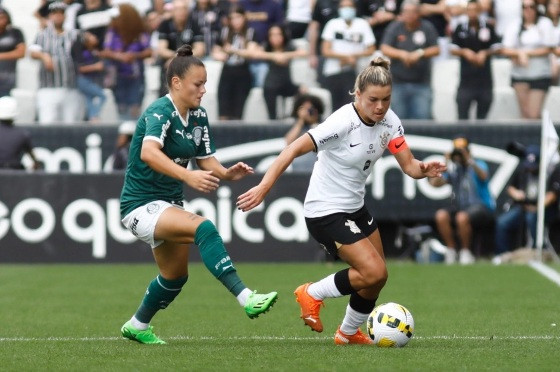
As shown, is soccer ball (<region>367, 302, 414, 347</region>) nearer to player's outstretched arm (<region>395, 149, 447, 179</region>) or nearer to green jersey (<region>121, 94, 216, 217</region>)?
player's outstretched arm (<region>395, 149, 447, 179</region>)

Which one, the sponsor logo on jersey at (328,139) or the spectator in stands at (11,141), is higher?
the sponsor logo on jersey at (328,139)

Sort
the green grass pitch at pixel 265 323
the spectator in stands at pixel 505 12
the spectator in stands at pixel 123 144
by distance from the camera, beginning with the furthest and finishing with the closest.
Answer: the spectator in stands at pixel 505 12, the spectator in stands at pixel 123 144, the green grass pitch at pixel 265 323

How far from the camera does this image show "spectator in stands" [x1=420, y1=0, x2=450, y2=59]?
63.2ft

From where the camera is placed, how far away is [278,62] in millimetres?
18641

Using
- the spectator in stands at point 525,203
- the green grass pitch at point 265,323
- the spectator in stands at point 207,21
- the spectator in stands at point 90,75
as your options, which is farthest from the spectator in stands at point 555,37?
the spectator in stands at point 90,75

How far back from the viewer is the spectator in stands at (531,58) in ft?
61.2

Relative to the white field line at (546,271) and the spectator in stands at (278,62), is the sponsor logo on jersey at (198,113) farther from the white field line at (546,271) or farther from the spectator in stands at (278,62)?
the spectator in stands at (278,62)

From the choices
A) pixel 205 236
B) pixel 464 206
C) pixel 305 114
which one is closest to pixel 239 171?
pixel 205 236

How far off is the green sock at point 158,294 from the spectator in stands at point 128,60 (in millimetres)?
10287

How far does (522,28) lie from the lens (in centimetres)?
1878

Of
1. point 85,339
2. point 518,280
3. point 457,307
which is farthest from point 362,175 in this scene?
point 518,280

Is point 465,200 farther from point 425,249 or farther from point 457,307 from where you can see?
point 457,307

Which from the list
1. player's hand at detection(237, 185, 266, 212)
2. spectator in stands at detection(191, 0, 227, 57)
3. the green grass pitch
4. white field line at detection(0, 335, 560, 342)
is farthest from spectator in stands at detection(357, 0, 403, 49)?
player's hand at detection(237, 185, 266, 212)

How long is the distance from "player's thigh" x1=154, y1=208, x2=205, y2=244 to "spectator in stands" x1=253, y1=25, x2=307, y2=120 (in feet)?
33.7
